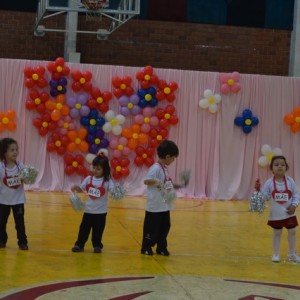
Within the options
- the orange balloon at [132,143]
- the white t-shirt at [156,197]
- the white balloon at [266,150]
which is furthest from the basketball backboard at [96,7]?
the white t-shirt at [156,197]

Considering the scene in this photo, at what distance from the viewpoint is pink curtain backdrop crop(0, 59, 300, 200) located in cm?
1529

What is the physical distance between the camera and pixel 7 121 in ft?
48.0

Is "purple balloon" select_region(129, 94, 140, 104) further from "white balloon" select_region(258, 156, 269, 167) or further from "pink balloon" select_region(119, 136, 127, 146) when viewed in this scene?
"white balloon" select_region(258, 156, 269, 167)

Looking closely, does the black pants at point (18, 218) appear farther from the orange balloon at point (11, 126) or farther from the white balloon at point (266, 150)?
the white balloon at point (266, 150)

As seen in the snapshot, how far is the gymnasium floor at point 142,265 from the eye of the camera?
5934mm

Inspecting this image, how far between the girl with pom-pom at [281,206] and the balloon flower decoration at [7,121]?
322 inches

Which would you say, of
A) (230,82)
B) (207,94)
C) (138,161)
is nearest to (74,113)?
(138,161)

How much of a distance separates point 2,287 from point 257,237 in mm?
4596

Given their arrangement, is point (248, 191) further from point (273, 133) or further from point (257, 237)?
point (257, 237)

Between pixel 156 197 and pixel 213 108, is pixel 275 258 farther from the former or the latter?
pixel 213 108

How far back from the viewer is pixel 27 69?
1480 cm

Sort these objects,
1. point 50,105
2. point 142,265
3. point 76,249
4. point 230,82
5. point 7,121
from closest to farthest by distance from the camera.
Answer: point 142,265 < point 76,249 < point 7,121 < point 50,105 < point 230,82

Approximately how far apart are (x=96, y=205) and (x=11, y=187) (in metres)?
0.97

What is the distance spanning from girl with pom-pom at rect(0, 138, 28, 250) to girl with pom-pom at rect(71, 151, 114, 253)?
0.61 meters
